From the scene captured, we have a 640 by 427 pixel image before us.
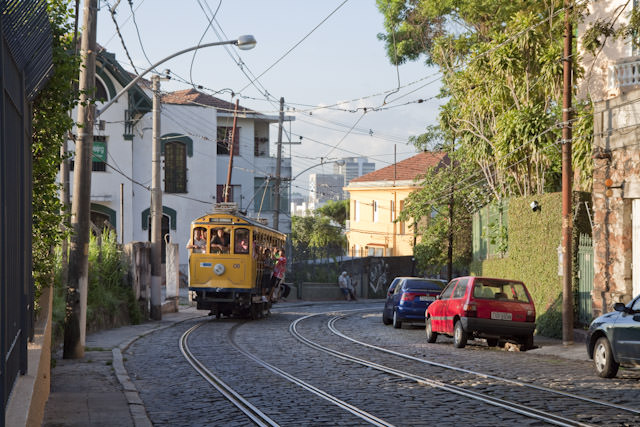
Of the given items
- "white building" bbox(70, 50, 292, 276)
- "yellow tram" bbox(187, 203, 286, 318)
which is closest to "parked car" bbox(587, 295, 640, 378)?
"yellow tram" bbox(187, 203, 286, 318)

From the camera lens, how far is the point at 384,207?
2608 inches

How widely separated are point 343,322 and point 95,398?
64.3ft

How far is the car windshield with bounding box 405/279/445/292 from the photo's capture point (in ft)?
91.5

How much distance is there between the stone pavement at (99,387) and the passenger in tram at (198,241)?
8.03 metres

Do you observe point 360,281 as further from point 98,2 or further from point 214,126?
point 98,2

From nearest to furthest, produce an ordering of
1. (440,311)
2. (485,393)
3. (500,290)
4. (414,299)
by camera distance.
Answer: (485,393) → (500,290) → (440,311) → (414,299)

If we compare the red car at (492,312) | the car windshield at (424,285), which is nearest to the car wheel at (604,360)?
the red car at (492,312)

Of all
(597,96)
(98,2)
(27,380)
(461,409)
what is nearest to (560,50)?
(597,96)

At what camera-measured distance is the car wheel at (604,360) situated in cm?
1451

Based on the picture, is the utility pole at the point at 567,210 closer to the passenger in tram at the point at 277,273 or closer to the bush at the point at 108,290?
the bush at the point at 108,290

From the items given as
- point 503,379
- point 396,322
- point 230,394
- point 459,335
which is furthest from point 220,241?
point 230,394

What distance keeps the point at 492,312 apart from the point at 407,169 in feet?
154

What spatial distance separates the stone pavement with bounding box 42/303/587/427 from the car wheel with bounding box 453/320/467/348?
1393mm

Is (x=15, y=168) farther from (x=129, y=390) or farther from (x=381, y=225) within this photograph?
(x=381, y=225)
